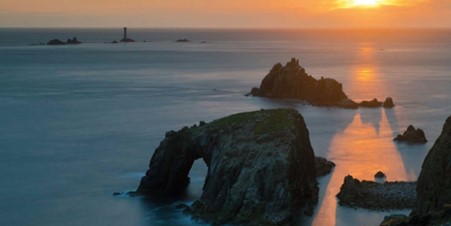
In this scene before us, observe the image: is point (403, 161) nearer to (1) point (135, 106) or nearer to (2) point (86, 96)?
(1) point (135, 106)

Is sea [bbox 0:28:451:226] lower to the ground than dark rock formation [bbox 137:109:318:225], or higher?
lower

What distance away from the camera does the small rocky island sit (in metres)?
149

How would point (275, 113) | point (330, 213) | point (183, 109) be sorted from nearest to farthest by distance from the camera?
point (330, 213)
point (275, 113)
point (183, 109)

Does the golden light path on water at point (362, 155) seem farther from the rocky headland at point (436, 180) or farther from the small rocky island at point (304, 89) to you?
the rocky headland at point (436, 180)

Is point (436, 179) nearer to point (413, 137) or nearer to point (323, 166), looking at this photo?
point (323, 166)

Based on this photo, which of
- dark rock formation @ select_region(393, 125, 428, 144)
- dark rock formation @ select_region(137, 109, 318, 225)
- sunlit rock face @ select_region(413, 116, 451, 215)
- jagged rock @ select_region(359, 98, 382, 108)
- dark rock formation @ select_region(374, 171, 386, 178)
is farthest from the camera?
jagged rock @ select_region(359, 98, 382, 108)

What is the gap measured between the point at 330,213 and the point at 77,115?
80.5m

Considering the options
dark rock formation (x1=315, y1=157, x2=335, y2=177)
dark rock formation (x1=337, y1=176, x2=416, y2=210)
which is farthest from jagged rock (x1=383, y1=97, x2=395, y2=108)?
dark rock formation (x1=337, y1=176, x2=416, y2=210)

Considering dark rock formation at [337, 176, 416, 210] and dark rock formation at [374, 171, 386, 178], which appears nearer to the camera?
dark rock formation at [337, 176, 416, 210]

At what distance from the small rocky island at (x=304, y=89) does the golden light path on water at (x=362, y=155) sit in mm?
11200

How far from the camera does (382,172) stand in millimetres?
83625

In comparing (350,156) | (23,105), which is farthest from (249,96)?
(350,156)

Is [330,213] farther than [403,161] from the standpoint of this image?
No

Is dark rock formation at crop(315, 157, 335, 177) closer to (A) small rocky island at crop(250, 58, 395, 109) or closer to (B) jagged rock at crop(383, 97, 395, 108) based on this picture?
(A) small rocky island at crop(250, 58, 395, 109)
